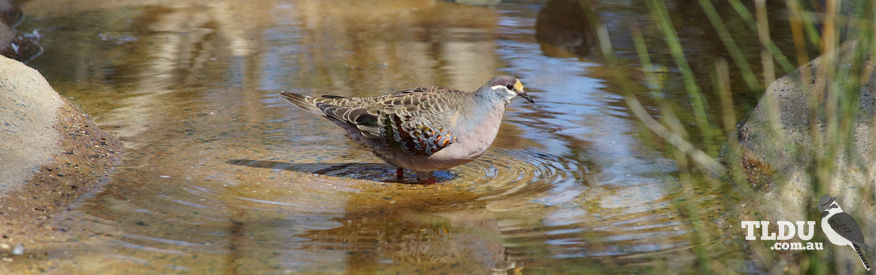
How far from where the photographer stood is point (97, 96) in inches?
323

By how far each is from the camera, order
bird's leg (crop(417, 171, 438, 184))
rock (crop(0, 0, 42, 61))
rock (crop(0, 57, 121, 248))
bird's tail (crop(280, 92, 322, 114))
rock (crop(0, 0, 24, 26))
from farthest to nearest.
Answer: rock (crop(0, 0, 24, 26)) < rock (crop(0, 0, 42, 61)) < bird's tail (crop(280, 92, 322, 114)) < bird's leg (crop(417, 171, 438, 184)) < rock (crop(0, 57, 121, 248))

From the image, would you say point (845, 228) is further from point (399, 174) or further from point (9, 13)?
point (9, 13)

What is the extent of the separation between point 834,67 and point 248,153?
4.54 metres

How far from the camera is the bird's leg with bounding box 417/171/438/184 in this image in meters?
6.17

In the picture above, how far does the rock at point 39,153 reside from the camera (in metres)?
5.04

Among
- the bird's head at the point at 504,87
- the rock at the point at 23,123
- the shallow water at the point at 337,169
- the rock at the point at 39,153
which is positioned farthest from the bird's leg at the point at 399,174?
the rock at the point at 23,123

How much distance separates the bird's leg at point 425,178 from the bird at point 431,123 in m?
0.08

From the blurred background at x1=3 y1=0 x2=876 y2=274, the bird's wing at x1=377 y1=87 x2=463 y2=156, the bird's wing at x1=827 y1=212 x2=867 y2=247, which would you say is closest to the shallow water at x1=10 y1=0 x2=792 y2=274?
the blurred background at x1=3 y1=0 x2=876 y2=274

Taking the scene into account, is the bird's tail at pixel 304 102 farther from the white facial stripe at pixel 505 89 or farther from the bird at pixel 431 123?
the white facial stripe at pixel 505 89

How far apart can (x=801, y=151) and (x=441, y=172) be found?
3.08 metres

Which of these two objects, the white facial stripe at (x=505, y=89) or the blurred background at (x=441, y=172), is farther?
the white facial stripe at (x=505, y=89)

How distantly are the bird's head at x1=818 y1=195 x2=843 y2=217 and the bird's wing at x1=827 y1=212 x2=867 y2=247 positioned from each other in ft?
0.17

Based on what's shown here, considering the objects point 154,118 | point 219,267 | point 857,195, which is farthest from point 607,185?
point 154,118

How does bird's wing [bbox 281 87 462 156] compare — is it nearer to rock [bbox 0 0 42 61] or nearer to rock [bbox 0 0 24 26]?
rock [bbox 0 0 42 61]
